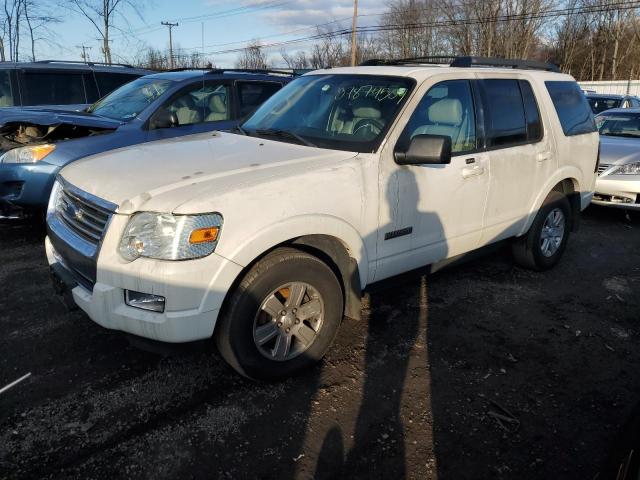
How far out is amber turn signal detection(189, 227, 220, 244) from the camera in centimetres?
243

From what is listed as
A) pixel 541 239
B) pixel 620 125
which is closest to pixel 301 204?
pixel 541 239

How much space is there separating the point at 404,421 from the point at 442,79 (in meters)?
2.40

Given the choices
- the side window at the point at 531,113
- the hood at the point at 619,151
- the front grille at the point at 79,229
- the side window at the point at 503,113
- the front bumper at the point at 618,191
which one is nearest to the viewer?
the front grille at the point at 79,229

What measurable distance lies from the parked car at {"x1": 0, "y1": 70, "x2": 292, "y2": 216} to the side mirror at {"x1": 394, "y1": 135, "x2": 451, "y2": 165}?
133 inches

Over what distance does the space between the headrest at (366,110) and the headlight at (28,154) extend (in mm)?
3412

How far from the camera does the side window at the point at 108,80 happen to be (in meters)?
8.53

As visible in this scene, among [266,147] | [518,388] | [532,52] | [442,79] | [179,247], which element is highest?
[532,52]

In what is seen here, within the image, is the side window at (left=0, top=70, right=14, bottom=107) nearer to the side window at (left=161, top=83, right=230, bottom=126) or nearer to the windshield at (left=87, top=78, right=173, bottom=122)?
the windshield at (left=87, top=78, right=173, bottom=122)

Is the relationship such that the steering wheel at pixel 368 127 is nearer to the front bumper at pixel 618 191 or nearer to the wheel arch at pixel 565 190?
the wheel arch at pixel 565 190

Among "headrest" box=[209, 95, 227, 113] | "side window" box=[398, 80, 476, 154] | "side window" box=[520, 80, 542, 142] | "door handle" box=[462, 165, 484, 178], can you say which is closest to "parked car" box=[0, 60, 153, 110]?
"headrest" box=[209, 95, 227, 113]

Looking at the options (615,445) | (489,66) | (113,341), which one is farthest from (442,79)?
(113,341)

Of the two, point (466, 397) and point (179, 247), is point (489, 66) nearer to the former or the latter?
point (466, 397)

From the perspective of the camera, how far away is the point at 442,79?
3.62 m

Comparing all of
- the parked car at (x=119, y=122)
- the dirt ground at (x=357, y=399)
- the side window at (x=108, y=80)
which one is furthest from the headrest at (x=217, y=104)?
the side window at (x=108, y=80)
